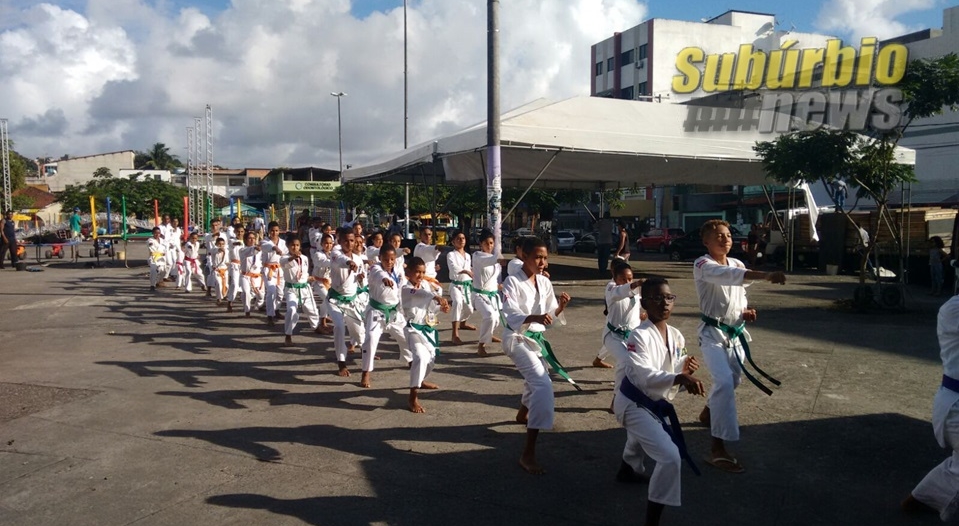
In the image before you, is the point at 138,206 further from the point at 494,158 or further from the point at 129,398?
the point at 129,398

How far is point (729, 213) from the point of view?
42.7 metres

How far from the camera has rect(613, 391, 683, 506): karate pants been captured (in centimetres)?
400

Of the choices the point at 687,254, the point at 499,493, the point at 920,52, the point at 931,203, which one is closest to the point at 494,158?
the point at 499,493

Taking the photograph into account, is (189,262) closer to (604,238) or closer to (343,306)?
(343,306)

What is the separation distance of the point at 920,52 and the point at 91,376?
1459 inches

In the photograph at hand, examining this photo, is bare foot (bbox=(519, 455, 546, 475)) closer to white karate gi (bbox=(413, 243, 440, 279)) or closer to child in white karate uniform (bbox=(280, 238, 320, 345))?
child in white karate uniform (bbox=(280, 238, 320, 345))

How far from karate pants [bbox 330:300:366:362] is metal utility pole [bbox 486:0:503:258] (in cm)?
314

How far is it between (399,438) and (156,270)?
557 inches

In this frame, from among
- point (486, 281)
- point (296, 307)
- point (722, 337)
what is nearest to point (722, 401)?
point (722, 337)

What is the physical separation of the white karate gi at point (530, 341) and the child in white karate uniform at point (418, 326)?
4.47 feet

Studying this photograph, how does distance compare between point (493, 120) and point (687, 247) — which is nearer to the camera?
point (493, 120)

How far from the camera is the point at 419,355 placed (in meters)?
6.78

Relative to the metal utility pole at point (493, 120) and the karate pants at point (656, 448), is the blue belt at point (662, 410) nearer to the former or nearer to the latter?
the karate pants at point (656, 448)

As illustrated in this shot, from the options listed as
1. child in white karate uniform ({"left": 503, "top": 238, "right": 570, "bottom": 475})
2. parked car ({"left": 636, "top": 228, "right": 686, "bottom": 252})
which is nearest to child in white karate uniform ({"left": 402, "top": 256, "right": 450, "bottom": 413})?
child in white karate uniform ({"left": 503, "top": 238, "right": 570, "bottom": 475})
